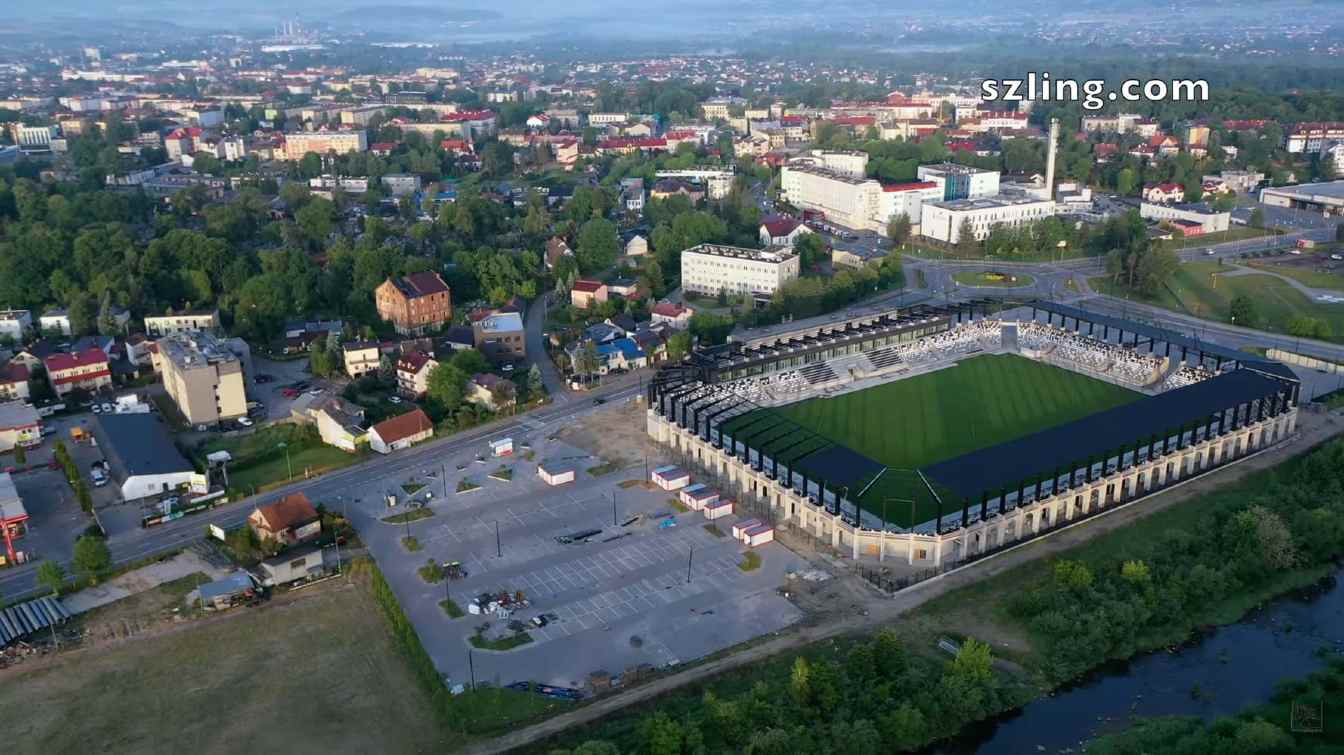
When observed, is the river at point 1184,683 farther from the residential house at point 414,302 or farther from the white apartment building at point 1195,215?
the white apartment building at point 1195,215

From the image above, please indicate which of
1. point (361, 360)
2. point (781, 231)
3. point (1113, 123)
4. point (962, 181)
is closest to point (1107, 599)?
point (361, 360)

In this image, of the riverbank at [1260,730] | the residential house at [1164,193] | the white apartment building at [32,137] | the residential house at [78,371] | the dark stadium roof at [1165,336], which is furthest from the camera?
the white apartment building at [32,137]

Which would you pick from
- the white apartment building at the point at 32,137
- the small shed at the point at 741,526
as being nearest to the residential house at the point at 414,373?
the small shed at the point at 741,526

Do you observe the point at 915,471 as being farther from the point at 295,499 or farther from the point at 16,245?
the point at 16,245

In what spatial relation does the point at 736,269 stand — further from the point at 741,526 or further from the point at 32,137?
the point at 32,137

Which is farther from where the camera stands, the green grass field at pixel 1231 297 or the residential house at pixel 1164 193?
the residential house at pixel 1164 193

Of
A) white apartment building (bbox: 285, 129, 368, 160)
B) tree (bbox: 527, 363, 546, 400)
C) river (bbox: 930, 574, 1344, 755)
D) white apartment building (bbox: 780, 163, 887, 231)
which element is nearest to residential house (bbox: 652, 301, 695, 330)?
tree (bbox: 527, 363, 546, 400)
